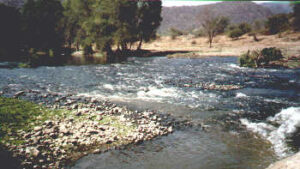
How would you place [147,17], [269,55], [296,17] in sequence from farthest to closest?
[296,17] → [147,17] → [269,55]

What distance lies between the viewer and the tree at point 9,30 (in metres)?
62.3

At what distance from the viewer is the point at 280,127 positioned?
44.7 feet

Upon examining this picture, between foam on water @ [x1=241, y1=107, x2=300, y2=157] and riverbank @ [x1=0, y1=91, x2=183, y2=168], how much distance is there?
16.0 ft

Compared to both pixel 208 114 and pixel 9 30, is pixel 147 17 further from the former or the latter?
pixel 208 114

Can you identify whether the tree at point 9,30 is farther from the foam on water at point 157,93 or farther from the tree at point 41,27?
the foam on water at point 157,93

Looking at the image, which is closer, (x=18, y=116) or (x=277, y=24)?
(x=18, y=116)

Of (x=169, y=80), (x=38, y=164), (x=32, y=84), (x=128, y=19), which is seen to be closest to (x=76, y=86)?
(x=32, y=84)

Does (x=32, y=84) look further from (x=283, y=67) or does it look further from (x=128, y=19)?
(x=128, y=19)

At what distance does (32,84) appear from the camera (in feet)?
80.5

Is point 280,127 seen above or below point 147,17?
below

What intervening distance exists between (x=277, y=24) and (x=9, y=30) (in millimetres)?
82837

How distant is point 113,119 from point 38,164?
5.47 meters

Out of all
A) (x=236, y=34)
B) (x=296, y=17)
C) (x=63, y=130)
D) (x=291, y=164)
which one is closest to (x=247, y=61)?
(x=63, y=130)

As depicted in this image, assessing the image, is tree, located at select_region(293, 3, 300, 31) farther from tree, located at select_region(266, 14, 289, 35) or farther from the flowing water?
the flowing water
